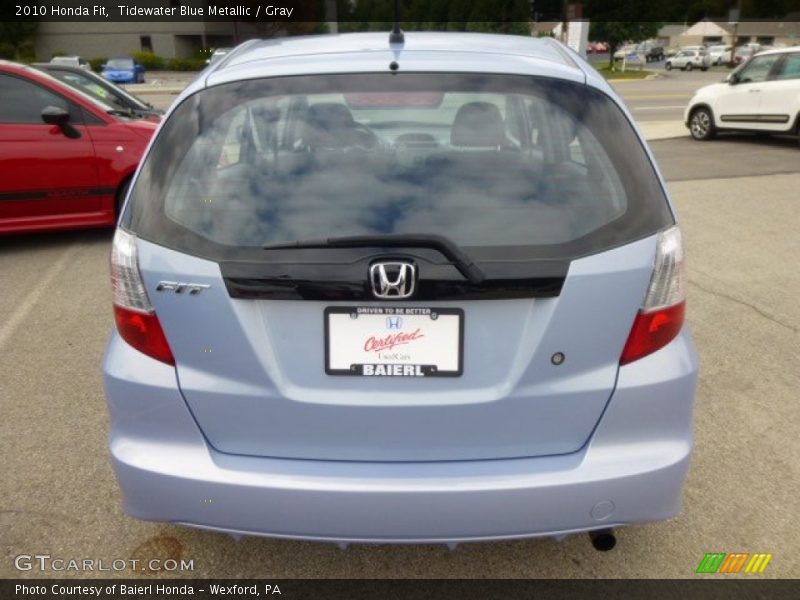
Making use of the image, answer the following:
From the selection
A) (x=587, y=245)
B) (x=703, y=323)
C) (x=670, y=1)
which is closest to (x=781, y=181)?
(x=703, y=323)

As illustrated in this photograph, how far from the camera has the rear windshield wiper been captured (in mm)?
1822

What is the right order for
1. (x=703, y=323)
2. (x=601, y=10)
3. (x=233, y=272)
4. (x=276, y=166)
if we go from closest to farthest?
(x=233, y=272) → (x=276, y=166) → (x=703, y=323) → (x=601, y=10)

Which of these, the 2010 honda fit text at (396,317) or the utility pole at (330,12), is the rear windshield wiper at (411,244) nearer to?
the 2010 honda fit text at (396,317)

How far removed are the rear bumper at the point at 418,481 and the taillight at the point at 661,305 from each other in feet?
0.13

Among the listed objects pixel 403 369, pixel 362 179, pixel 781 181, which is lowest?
pixel 781 181

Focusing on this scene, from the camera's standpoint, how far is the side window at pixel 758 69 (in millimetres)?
13118

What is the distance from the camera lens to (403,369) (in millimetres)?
1902

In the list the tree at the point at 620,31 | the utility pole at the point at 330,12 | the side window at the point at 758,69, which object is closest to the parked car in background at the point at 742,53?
the tree at the point at 620,31

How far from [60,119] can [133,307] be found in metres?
5.08

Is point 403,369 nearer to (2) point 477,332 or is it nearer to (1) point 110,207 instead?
(2) point 477,332

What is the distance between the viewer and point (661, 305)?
6.50 feet

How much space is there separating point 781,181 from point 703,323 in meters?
6.08

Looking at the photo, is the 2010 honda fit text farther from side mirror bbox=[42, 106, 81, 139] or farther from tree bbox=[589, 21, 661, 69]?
tree bbox=[589, 21, 661, 69]

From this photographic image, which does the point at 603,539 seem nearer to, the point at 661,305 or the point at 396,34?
the point at 661,305
